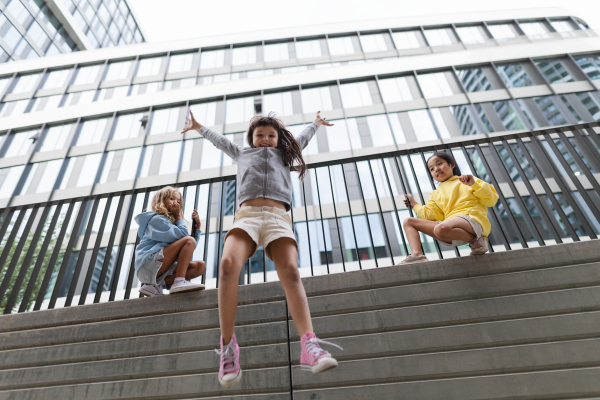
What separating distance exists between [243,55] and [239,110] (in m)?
4.84

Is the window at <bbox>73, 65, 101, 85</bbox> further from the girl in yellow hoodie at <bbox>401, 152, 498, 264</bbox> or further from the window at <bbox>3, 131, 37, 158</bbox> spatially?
the girl in yellow hoodie at <bbox>401, 152, 498, 264</bbox>

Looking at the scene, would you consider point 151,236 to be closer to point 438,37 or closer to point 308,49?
point 308,49

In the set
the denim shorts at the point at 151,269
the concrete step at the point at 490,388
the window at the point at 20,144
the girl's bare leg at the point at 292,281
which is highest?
the window at the point at 20,144

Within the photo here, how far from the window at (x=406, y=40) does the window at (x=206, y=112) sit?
11.1 m

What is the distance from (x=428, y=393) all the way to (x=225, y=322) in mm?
1302

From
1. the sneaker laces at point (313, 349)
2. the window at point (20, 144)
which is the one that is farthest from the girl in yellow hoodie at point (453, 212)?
the window at point (20, 144)

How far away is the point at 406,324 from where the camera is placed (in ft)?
7.27

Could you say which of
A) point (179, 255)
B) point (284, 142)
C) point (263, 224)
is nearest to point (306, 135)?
point (284, 142)

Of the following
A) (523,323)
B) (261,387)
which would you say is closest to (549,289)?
(523,323)

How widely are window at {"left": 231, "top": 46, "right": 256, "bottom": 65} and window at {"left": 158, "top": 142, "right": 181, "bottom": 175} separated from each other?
6.75m

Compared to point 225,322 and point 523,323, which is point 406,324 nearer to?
point 523,323

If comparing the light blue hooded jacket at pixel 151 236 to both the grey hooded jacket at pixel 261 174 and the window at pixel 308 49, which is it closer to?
the grey hooded jacket at pixel 261 174

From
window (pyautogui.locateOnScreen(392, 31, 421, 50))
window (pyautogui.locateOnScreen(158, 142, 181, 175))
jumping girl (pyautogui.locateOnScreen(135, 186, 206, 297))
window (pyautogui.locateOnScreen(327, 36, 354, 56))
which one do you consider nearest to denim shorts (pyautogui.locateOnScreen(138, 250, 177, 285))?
jumping girl (pyautogui.locateOnScreen(135, 186, 206, 297))

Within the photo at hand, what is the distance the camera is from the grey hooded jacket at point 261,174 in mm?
2096
